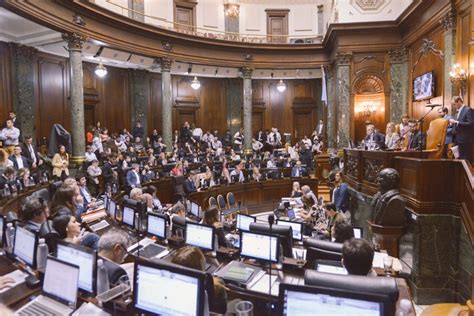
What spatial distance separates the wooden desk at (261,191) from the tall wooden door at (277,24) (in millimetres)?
8860

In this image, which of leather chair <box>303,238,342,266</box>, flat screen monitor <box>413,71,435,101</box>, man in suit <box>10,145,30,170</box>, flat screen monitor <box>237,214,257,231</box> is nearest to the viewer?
leather chair <box>303,238,342,266</box>

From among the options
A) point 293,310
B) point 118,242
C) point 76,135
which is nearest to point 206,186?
point 76,135

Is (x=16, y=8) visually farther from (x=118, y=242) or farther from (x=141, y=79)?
(x=141, y=79)

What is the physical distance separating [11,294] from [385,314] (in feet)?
10.0

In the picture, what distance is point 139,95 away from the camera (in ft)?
58.2

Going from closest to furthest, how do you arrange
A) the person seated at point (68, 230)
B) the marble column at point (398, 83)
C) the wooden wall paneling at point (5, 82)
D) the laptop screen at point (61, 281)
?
the laptop screen at point (61, 281) → the person seated at point (68, 230) → the wooden wall paneling at point (5, 82) → the marble column at point (398, 83)

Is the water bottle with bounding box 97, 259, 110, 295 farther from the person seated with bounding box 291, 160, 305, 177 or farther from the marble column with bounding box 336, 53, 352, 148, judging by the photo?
the marble column with bounding box 336, 53, 352, 148

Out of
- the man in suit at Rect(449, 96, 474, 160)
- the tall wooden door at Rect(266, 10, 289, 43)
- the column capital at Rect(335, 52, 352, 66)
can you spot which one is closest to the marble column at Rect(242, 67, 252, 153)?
the tall wooden door at Rect(266, 10, 289, 43)

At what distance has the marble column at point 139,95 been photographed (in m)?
17.6

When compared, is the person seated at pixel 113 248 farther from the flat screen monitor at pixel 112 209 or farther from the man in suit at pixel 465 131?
the man in suit at pixel 465 131

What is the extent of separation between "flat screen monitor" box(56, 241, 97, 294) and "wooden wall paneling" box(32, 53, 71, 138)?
12006 millimetres

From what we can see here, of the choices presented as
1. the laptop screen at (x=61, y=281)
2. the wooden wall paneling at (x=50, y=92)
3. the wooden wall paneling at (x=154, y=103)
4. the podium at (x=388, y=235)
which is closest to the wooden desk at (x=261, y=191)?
the podium at (x=388, y=235)

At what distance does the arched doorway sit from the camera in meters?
14.4

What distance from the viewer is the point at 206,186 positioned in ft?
36.7
